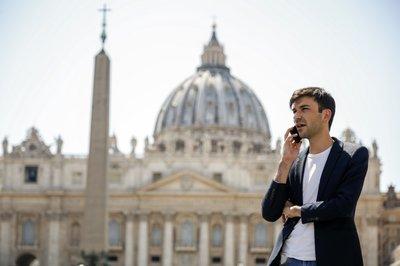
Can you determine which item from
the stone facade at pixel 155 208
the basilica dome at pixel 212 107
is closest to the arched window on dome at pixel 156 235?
the stone facade at pixel 155 208

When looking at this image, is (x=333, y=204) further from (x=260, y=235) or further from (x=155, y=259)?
(x=260, y=235)

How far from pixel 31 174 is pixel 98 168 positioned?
45.8m

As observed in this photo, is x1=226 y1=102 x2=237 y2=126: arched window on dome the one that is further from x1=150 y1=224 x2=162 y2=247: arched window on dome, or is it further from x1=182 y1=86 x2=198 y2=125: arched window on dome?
x1=150 y1=224 x2=162 y2=247: arched window on dome

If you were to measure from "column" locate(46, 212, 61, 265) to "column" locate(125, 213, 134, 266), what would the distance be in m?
5.17

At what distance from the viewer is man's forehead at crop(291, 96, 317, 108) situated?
581 centimetres

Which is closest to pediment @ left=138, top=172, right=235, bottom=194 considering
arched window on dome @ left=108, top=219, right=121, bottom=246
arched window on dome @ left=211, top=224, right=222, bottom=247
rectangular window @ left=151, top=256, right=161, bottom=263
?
arched window on dome @ left=211, top=224, right=222, bottom=247

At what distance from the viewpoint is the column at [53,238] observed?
72188mm

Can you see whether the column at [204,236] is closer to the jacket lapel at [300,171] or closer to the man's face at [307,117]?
the jacket lapel at [300,171]

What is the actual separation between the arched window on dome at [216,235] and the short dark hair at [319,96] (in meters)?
68.0

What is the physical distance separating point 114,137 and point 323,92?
266 feet

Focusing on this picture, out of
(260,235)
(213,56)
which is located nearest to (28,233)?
(260,235)

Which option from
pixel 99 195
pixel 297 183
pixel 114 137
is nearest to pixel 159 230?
Result: pixel 114 137

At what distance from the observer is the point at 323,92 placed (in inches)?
228

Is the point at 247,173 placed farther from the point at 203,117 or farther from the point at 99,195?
the point at 99,195
